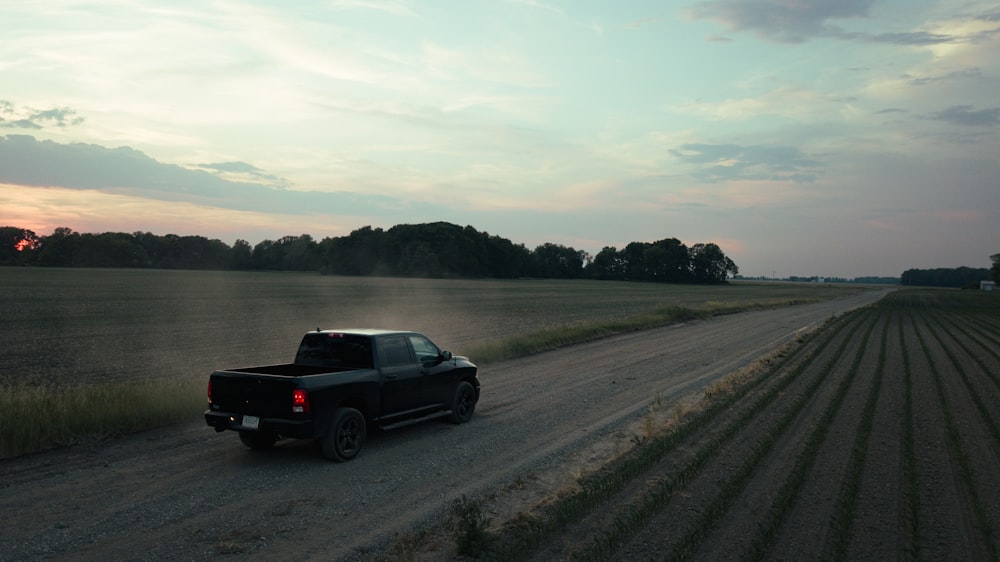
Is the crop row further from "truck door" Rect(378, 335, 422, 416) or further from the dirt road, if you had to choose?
"truck door" Rect(378, 335, 422, 416)

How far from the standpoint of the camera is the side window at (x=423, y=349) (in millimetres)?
11211

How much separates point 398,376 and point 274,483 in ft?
9.03

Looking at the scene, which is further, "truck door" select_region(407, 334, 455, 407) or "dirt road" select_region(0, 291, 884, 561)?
"truck door" select_region(407, 334, 455, 407)

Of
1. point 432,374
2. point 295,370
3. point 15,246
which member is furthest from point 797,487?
point 15,246

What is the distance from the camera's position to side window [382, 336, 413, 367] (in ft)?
34.1

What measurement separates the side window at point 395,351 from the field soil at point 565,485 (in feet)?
4.36

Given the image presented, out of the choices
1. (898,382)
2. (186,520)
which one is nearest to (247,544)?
(186,520)

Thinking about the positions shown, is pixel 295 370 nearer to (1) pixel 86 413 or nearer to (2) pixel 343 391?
(2) pixel 343 391

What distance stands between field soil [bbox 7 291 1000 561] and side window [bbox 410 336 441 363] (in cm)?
131

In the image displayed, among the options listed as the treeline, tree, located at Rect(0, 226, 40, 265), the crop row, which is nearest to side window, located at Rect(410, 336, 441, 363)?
the crop row

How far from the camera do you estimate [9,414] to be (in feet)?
32.1

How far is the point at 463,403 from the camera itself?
470 inches

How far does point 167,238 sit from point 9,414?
156 m

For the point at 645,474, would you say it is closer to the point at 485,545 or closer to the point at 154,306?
the point at 485,545
